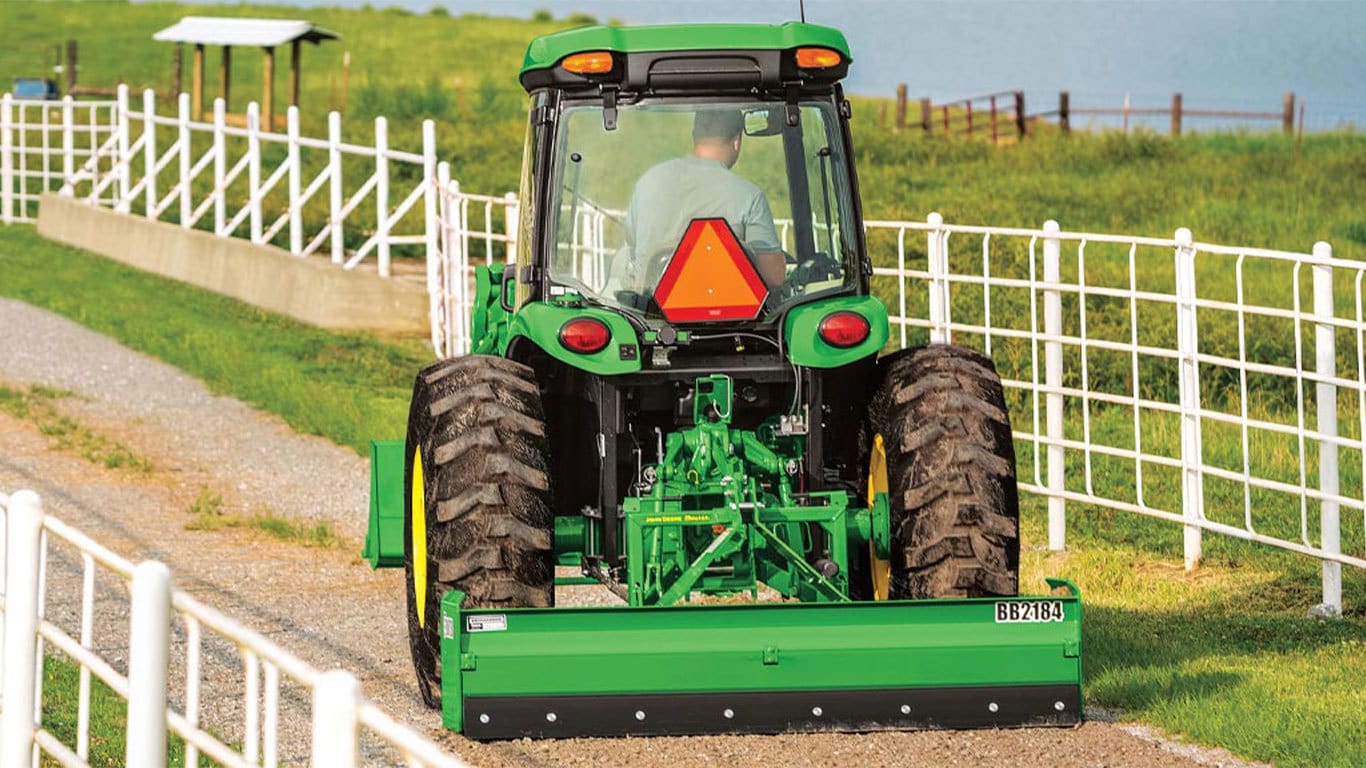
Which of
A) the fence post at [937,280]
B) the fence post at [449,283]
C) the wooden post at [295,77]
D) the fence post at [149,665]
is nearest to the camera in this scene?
the fence post at [149,665]

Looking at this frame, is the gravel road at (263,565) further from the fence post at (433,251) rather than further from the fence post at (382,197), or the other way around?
the fence post at (382,197)

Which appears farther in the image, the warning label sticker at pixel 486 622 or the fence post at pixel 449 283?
the fence post at pixel 449 283

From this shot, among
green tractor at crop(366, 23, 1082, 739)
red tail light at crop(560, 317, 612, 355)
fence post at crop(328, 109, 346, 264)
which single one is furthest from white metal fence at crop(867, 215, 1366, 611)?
fence post at crop(328, 109, 346, 264)

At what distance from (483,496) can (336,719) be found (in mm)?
3567

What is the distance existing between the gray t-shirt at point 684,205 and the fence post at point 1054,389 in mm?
3863

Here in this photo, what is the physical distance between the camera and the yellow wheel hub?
813 centimetres

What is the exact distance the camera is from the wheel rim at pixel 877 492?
8.04 meters

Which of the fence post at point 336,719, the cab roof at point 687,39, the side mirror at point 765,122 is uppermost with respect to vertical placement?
the cab roof at point 687,39

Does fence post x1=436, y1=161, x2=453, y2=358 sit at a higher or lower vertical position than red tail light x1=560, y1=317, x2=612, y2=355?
lower

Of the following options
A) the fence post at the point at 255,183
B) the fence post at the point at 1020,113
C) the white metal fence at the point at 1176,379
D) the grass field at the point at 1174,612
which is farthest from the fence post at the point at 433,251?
the fence post at the point at 1020,113

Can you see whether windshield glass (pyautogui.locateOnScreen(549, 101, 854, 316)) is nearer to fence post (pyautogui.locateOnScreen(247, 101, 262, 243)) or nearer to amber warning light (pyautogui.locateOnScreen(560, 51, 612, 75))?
amber warning light (pyautogui.locateOnScreen(560, 51, 612, 75))

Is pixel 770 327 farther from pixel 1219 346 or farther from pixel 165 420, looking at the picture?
pixel 1219 346

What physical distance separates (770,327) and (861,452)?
733mm

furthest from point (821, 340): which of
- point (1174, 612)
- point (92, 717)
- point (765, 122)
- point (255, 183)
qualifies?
point (255, 183)
